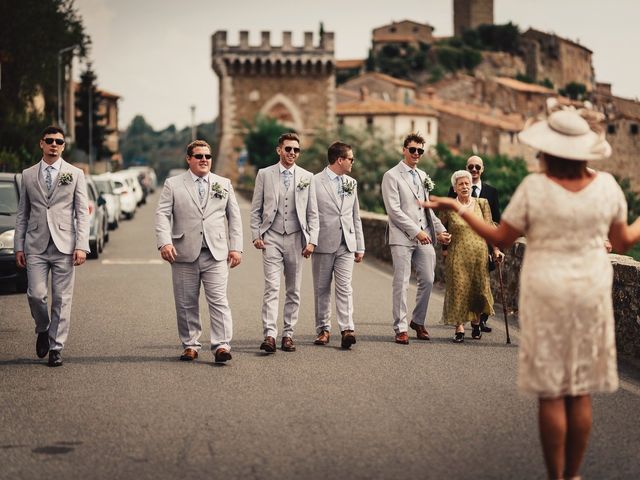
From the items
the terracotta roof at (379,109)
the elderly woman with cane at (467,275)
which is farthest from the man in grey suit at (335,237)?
the terracotta roof at (379,109)

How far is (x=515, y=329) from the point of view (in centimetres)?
1152

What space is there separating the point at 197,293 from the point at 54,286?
1166mm

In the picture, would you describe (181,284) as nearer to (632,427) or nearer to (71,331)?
(71,331)

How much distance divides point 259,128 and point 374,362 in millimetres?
68268

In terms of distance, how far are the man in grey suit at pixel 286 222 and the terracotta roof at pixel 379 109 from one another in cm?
9771

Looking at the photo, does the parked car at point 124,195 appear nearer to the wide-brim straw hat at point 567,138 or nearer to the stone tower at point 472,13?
the wide-brim straw hat at point 567,138

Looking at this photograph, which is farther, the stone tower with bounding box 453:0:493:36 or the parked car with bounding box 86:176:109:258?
the stone tower with bounding box 453:0:493:36

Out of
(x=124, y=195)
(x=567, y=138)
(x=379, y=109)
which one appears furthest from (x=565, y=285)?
(x=379, y=109)

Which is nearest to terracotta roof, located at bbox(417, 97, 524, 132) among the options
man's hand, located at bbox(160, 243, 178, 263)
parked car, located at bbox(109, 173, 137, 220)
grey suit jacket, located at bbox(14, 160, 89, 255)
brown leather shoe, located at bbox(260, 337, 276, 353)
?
parked car, located at bbox(109, 173, 137, 220)

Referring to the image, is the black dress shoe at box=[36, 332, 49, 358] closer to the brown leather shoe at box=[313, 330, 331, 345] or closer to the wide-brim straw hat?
the brown leather shoe at box=[313, 330, 331, 345]

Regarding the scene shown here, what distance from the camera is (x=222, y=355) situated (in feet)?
29.3

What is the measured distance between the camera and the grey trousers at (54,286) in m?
9.08

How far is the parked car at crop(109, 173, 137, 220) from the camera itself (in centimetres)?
3703

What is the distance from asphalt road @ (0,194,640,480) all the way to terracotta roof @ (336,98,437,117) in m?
96.6
